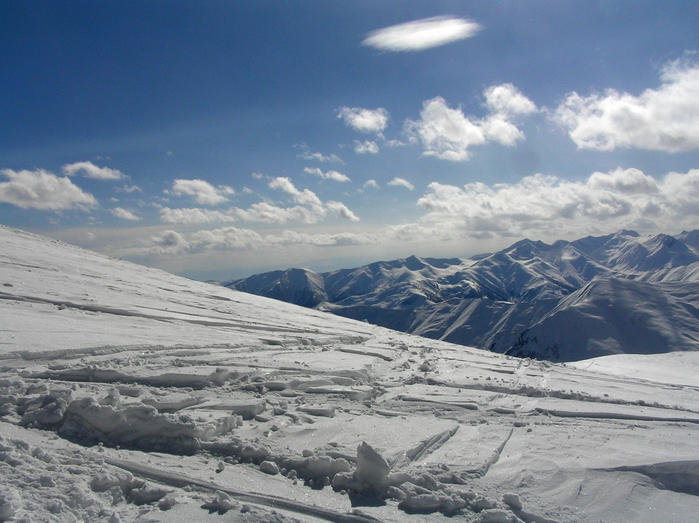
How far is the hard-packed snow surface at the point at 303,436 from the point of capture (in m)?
4.80

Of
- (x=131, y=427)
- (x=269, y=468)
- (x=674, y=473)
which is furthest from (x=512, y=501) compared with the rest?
(x=131, y=427)

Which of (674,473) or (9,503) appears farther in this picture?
(674,473)

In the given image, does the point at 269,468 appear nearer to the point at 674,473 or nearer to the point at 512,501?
the point at 512,501

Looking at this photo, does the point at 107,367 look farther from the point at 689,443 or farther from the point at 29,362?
the point at 689,443

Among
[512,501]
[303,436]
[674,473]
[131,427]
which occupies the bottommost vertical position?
[674,473]

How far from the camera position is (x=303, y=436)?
6.64 metres

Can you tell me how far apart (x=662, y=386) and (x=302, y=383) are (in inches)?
481

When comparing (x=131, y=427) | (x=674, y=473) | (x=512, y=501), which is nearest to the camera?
(x=512, y=501)

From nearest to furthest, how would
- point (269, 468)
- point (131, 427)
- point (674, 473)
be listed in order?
point (269, 468)
point (131, 427)
point (674, 473)

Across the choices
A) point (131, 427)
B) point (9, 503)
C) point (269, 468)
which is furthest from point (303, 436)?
point (9, 503)

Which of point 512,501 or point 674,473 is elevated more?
point 512,501

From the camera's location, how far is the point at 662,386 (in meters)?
13.3

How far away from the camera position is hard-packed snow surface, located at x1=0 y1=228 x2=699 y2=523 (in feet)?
15.8

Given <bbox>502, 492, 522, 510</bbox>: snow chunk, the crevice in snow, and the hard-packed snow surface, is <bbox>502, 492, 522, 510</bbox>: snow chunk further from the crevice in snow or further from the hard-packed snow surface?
the crevice in snow
